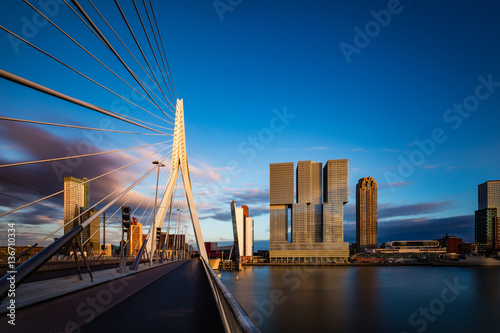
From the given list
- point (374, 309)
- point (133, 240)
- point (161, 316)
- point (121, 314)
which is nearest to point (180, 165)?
point (121, 314)

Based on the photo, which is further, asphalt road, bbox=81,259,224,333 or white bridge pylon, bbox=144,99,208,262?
white bridge pylon, bbox=144,99,208,262

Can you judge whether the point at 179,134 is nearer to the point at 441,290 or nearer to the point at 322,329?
the point at 322,329

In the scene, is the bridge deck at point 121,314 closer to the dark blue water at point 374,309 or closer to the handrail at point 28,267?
the handrail at point 28,267

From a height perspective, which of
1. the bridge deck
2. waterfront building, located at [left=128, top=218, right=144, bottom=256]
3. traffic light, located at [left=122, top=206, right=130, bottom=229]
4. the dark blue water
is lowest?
the dark blue water

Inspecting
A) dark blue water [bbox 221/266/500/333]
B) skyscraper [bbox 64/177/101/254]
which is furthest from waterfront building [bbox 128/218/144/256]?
dark blue water [bbox 221/266/500/333]

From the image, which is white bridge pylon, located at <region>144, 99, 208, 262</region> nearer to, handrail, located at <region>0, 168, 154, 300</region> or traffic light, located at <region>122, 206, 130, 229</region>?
traffic light, located at <region>122, 206, 130, 229</region>

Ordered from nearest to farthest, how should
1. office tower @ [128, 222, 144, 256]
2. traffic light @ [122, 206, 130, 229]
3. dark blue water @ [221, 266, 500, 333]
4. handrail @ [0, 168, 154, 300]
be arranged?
handrail @ [0, 168, 154, 300] → traffic light @ [122, 206, 130, 229] → office tower @ [128, 222, 144, 256] → dark blue water @ [221, 266, 500, 333]

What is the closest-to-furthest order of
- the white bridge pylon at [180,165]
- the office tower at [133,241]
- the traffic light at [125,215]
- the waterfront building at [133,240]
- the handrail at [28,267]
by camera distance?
the handrail at [28,267] → the traffic light at [125,215] → the waterfront building at [133,240] → the office tower at [133,241] → the white bridge pylon at [180,165]

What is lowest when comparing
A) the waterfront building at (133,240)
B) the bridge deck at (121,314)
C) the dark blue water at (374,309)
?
the dark blue water at (374,309)

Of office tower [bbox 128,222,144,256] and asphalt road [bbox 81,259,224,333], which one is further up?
asphalt road [bbox 81,259,224,333]

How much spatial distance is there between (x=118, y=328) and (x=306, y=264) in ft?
650

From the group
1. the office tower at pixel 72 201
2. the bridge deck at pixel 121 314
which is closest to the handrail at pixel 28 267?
the bridge deck at pixel 121 314

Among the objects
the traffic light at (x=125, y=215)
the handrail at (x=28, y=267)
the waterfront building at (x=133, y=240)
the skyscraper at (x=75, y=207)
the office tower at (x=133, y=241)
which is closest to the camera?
the handrail at (x=28, y=267)

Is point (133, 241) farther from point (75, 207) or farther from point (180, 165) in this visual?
point (180, 165)
